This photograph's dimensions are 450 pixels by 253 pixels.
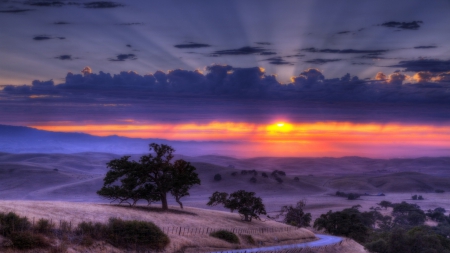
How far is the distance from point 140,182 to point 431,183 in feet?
455

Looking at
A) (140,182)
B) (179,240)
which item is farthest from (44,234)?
(140,182)

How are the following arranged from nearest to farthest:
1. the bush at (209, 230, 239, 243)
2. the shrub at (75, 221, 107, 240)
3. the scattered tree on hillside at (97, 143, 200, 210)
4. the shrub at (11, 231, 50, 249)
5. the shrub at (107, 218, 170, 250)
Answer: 1. the shrub at (11, 231, 50, 249)
2. the shrub at (75, 221, 107, 240)
3. the shrub at (107, 218, 170, 250)
4. the bush at (209, 230, 239, 243)
5. the scattered tree on hillside at (97, 143, 200, 210)

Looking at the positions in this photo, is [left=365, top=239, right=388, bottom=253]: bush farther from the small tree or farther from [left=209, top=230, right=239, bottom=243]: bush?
[left=209, top=230, right=239, bottom=243]: bush

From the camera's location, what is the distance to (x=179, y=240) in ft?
115

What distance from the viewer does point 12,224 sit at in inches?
1069

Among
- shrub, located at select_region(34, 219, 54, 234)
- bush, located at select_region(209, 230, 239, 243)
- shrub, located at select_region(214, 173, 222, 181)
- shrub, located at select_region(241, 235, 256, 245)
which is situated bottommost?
shrub, located at select_region(241, 235, 256, 245)

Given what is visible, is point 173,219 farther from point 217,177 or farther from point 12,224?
point 217,177

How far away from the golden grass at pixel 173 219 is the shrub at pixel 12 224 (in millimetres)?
2363

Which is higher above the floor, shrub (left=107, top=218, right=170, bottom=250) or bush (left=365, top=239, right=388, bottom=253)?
shrub (left=107, top=218, right=170, bottom=250)

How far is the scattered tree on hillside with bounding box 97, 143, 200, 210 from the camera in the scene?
170 ft

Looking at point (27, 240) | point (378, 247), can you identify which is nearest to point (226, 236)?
point (27, 240)

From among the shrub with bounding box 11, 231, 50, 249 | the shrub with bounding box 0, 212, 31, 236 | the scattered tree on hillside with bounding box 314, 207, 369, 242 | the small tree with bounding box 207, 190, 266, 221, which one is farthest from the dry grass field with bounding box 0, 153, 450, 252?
the shrub with bounding box 11, 231, 50, 249

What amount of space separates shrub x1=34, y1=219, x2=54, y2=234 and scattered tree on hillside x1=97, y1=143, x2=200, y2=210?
22196 millimetres

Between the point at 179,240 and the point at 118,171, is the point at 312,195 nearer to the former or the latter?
the point at 118,171
